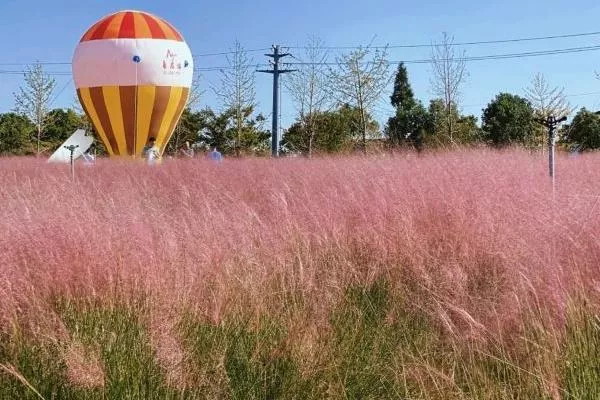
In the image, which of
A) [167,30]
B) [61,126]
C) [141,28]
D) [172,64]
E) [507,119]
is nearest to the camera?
[141,28]

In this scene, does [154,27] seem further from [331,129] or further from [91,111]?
[331,129]

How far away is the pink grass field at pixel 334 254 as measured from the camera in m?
2.59

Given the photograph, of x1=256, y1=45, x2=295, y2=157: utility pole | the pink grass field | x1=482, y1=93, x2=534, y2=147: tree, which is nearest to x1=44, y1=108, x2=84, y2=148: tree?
x1=256, y1=45, x2=295, y2=157: utility pole

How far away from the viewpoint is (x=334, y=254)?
374 cm

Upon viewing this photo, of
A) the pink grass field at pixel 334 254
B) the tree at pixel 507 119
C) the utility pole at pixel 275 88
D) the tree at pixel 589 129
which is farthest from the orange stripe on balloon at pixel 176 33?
the tree at pixel 589 129

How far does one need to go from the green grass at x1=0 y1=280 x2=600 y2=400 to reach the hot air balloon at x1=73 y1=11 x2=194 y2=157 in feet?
50.3

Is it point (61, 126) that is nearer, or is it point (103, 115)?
Answer: point (103, 115)

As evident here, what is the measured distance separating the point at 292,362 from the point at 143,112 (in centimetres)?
1617

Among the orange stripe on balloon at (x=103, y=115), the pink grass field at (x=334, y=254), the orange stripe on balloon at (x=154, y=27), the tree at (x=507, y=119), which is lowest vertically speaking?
the pink grass field at (x=334, y=254)

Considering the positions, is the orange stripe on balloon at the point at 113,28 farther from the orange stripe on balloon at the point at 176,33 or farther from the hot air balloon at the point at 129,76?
the orange stripe on balloon at the point at 176,33

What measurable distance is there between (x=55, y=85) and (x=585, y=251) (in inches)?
1364

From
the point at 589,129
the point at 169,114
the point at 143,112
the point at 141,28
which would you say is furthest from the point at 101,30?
the point at 589,129

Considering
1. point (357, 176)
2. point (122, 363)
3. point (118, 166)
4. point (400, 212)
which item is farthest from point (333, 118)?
point (122, 363)

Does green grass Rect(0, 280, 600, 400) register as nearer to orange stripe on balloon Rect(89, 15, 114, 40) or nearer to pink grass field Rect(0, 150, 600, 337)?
pink grass field Rect(0, 150, 600, 337)
